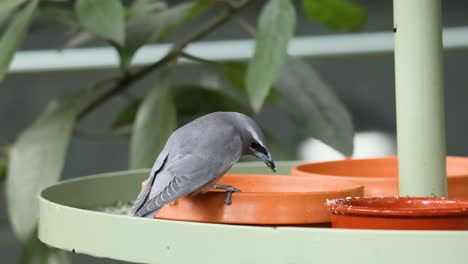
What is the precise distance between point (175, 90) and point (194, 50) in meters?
0.85

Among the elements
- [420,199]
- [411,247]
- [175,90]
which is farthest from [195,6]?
[411,247]

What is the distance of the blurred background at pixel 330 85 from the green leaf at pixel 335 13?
0.75m

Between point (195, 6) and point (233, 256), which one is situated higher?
point (195, 6)

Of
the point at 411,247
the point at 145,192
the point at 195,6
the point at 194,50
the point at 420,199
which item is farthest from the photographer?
the point at 194,50

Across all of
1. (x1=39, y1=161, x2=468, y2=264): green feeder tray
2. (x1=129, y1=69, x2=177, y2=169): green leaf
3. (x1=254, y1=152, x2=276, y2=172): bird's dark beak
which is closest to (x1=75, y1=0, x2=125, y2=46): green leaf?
(x1=129, y1=69, x2=177, y2=169): green leaf

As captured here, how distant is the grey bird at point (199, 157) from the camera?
0.89 metres

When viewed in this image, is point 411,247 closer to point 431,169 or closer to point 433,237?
point 433,237

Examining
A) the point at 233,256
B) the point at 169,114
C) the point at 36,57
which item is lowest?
the point at 233,256

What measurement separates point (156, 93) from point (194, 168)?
98cm

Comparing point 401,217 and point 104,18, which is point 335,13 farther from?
point 401,217

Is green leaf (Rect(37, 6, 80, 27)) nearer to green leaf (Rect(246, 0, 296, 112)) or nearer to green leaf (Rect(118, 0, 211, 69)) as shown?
green leaf (Rect(118, 0, 211, 69))

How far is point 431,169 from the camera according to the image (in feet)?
3.02

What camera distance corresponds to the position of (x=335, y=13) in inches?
77.8

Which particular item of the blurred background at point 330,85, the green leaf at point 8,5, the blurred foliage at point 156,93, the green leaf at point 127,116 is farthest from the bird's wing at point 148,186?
the blurred background at point 330,85
